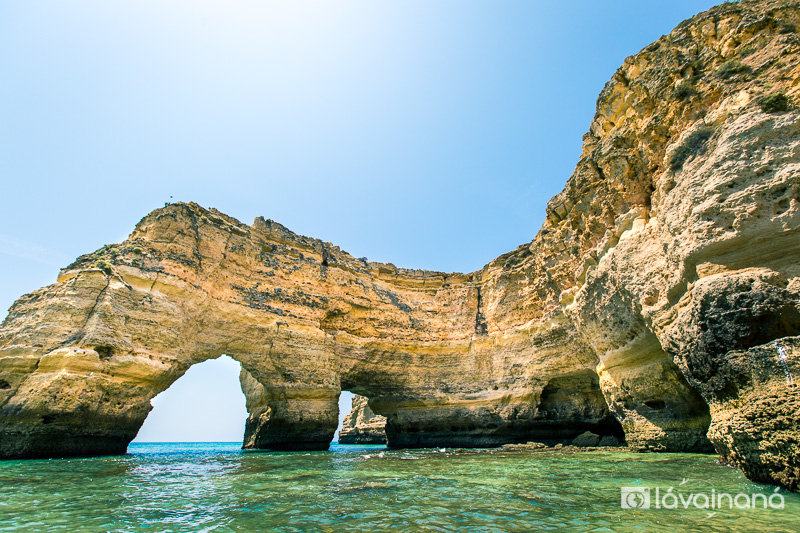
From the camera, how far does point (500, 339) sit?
20469 mm

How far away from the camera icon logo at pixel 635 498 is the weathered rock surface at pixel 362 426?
30.8 metres

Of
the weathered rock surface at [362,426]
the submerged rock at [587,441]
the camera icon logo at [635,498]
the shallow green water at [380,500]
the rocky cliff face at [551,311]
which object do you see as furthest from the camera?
the weathered rock surface at [362,426]

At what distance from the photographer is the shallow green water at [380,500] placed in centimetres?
387

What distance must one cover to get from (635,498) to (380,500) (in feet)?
10.7

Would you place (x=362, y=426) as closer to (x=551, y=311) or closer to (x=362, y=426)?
(x=362, y=426)

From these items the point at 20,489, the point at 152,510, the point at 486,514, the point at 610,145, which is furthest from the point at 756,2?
the point at 20,489

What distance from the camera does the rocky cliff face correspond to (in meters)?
6.05

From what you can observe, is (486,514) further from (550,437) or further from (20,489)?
(550,437)

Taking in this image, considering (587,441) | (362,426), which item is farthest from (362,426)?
(587,441)

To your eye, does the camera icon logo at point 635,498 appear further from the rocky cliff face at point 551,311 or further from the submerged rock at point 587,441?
the submerged rock at point 587,441

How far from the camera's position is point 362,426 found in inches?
1465

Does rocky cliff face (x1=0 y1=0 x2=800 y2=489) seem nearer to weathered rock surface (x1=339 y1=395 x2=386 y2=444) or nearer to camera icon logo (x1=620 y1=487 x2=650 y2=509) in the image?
camera icon logo (x1=620 y1=487 x2=650 y2=509)

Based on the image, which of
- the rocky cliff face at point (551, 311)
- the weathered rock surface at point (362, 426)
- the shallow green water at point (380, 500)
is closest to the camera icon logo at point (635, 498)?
the shallow green water at point (380, 500)

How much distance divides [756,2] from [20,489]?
1711 centimetres
